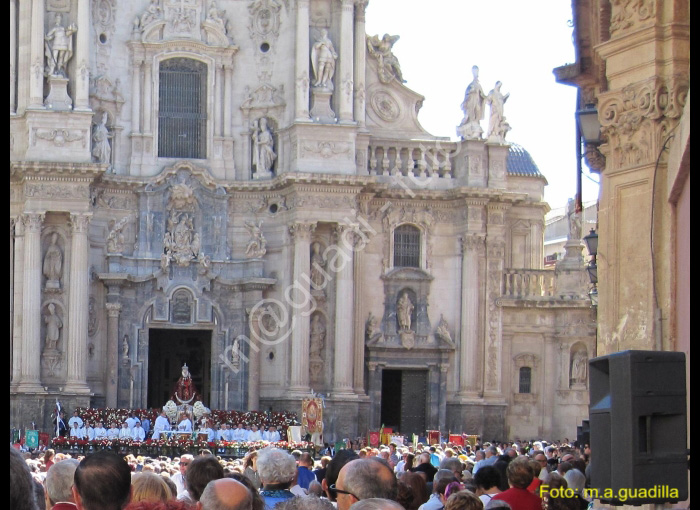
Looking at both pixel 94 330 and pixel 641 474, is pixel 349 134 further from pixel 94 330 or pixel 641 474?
pixel 641 474

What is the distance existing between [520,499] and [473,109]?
34.5 metres

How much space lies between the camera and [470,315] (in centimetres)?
4403

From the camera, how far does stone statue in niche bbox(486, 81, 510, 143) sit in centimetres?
4484

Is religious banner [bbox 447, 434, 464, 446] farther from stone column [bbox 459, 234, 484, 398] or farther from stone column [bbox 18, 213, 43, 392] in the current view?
stone column [bbox 18, 213, 43, 392]

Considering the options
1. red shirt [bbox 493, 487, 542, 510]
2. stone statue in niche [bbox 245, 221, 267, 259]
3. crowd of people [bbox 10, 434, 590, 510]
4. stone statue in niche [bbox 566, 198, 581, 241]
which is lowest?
red shirt [bbox 493, 487, 542, 510]

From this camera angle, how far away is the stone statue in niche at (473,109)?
4462 centimetres

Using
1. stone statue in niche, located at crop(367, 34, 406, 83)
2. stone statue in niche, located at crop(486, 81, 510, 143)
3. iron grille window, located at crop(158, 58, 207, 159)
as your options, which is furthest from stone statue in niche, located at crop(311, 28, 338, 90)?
stone statue in niche, located at crop(486, 81, 510, 143)

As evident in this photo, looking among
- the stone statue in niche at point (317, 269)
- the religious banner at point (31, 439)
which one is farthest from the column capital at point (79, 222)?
the stone statue in niche at point (317, 269)

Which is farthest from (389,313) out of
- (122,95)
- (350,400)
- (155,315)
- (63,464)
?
(63,464)

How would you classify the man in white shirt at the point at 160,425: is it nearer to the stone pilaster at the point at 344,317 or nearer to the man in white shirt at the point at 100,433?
the man in white shirt at the point at 100,433

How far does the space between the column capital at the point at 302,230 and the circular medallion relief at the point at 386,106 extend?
475 cm

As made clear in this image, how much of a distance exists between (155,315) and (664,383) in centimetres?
3696

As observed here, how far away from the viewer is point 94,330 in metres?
42.1

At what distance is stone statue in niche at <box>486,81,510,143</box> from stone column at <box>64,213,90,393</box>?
12790mm
